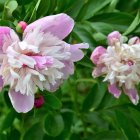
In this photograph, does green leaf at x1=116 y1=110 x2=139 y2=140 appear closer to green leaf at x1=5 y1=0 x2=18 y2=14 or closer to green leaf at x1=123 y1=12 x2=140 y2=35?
green leaf at x1=123 y1=12 x2=140 y2=35

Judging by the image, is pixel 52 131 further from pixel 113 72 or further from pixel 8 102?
pixel 113 72

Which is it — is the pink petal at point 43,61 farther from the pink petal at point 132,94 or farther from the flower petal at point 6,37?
the pink petal at point 132,94

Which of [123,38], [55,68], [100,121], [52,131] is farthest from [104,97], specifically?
[55,68]

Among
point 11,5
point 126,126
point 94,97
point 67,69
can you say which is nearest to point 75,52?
point 67,69

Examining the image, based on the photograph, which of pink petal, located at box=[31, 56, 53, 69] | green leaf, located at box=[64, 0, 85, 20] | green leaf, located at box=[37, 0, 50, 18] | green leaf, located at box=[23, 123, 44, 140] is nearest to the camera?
pink petal, located at box=[31, 56, 53, 69]

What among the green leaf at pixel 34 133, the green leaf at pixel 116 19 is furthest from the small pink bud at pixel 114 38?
the green leaf at pixel 34 133

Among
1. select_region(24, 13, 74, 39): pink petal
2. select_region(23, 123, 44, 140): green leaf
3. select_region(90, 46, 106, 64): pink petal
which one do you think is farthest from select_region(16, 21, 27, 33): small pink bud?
select_region(23, 123, 44, 140): green leaf

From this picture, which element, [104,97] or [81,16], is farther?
[104,97]
